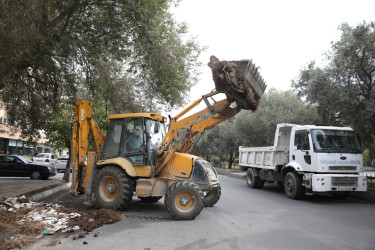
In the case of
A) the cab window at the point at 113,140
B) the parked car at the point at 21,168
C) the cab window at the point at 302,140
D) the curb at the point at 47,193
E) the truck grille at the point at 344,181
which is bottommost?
the curb at the point at 47,193

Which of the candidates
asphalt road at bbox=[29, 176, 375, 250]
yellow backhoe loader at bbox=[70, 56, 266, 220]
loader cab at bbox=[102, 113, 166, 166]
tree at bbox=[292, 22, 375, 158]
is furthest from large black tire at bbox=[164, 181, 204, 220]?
tree at bbox=[292, 22, 375, 158]

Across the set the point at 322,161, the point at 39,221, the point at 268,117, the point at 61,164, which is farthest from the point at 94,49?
the point at 61,164

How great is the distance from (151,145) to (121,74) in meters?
5.36

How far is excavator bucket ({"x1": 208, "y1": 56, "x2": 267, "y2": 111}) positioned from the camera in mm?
7973

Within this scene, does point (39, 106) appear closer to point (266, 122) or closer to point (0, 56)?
point (0, 56)

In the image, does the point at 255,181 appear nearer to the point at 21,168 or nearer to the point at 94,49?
the point at 94,49

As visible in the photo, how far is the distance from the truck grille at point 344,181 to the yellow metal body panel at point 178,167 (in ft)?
18.1

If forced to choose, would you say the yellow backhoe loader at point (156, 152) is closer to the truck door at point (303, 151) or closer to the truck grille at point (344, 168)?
the truck door at point (303, 151)

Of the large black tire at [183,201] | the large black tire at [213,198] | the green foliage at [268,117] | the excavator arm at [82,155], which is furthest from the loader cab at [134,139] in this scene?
the green foliage at [268,117]

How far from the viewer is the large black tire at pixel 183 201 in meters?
7.79

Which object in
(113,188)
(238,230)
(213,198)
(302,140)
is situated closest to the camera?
(238,230)

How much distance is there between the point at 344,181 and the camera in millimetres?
11125

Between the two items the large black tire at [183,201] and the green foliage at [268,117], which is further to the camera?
the green foliage at [268,117]

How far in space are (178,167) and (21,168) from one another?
44.4ft
